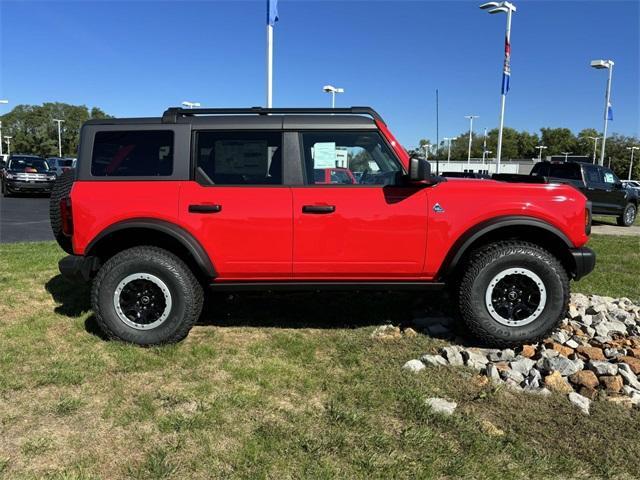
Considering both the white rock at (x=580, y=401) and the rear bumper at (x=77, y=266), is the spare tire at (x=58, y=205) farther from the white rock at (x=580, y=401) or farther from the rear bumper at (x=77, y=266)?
the white rock at (x=580, y=401)

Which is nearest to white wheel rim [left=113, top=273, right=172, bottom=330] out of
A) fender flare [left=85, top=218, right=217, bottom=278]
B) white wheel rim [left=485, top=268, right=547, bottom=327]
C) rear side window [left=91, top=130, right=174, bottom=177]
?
fender flare [left=85, top=218, right=217, bottom=278]

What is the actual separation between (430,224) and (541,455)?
6.29ft

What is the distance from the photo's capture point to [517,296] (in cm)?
438

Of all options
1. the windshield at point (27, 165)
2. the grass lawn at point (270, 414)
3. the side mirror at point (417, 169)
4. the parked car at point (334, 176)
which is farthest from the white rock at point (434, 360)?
the windshield at point (27, 165)

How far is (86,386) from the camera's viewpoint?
3652mm

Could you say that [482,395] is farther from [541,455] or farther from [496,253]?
[496,253]

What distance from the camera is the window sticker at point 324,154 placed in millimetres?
4348

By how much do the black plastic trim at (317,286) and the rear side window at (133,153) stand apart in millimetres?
1074

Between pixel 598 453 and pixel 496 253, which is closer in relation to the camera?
pixel 598 453

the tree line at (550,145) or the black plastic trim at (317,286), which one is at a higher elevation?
the tree line at (550,145)

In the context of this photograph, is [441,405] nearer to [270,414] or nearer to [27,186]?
[270,414]

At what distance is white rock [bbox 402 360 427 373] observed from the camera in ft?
12.9

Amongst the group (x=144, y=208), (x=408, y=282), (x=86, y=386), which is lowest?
(x=86, y=386)

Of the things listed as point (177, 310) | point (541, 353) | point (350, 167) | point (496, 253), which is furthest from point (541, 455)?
point (177, 310)
